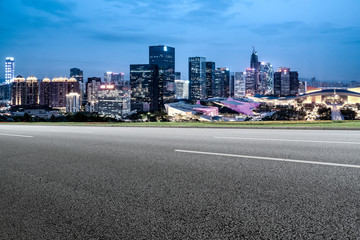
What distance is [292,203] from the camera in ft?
11.7

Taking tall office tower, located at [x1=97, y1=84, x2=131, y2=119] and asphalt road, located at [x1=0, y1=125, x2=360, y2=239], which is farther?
tall office tower, located at [x1=97, y1=84, x2=131, y2=119]

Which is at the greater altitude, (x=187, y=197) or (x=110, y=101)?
(x=110, y=101)

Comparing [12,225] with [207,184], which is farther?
[207,184]

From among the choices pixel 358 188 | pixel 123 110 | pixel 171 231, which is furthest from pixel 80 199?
pixel 123 110

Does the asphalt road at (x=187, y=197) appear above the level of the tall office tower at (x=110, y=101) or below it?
below

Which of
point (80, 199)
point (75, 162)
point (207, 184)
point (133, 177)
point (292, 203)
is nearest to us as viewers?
point (292, 203)

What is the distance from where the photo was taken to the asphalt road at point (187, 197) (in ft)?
9.72

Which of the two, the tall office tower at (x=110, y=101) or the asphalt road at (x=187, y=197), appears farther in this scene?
the tall office tower at (x=110, y=101)

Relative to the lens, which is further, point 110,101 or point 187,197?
point 110,101

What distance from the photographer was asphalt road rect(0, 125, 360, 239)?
2.96 meters

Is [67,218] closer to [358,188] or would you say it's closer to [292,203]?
[292,203]

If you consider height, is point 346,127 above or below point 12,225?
above

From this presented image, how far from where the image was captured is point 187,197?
393 cm

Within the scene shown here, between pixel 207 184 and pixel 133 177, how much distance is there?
1442 mm
